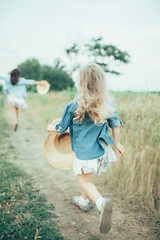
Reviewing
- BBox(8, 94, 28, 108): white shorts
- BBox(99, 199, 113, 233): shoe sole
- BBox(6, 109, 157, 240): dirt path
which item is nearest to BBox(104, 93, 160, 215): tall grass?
BBox(6, 109, 157, 240): dirt path

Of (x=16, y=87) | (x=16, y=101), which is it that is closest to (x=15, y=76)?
(x=16, y=87)

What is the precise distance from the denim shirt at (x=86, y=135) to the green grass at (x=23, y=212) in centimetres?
75

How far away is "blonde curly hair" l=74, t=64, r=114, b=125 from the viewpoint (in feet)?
6.34

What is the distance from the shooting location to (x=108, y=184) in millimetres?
2975

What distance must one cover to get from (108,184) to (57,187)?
76cm

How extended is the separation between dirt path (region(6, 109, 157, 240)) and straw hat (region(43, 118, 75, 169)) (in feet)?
1.81

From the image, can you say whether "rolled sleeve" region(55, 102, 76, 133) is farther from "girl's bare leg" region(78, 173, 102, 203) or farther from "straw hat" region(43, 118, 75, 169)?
"girl's bare leg" region(78, 173, 102, 203)

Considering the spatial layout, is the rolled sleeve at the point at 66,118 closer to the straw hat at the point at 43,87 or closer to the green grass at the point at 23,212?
the green grass at the point at 23,212

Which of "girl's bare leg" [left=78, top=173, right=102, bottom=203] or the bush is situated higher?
the bush

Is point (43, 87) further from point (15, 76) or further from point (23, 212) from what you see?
point (23, 212)

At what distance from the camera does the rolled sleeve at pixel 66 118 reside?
200 centimetres

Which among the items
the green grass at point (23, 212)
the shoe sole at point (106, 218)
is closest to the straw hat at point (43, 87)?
the green grass at point (23, 212)

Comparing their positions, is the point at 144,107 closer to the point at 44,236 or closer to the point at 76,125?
the point at 76,125

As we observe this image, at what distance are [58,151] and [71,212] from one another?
2.38 ft
